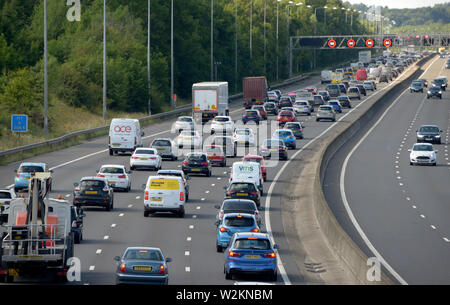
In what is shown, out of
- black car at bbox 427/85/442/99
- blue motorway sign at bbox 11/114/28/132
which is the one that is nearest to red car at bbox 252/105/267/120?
black car at bbox 427/85/442/99

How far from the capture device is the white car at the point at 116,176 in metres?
46.2

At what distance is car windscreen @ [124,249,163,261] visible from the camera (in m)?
24.6

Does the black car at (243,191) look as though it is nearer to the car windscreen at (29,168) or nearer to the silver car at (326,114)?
the car windscreen at (29,168)

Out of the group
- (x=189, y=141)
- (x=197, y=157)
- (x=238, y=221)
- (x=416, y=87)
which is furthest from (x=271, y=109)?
(x=238, y=221)

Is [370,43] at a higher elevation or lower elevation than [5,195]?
higher

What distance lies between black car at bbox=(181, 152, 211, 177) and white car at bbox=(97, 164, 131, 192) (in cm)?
718

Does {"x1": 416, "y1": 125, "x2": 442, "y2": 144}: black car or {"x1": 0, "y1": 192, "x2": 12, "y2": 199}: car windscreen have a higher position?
{"x1": 0, "y1": 192, "x2": 12, "y2": 199}: car windscreen

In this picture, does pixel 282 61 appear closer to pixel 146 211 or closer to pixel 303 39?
pixel 303 39

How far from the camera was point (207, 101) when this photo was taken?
3332 inches

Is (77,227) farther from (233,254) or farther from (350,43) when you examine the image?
(350,43)

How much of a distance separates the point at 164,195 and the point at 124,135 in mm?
22974

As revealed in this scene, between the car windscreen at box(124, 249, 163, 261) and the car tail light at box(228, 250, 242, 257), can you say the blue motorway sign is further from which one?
the car windscreen at box(124, 249, 163, 261)
